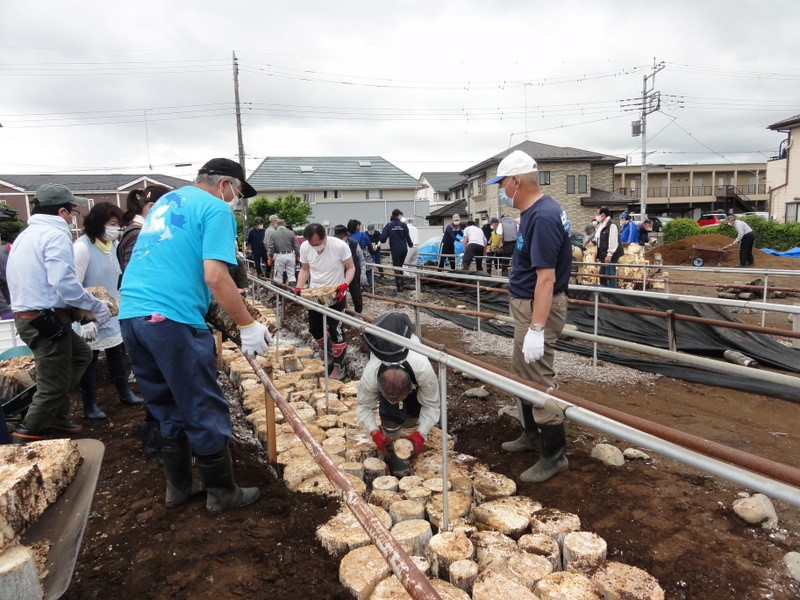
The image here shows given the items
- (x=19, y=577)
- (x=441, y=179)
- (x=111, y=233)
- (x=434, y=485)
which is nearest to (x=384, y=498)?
(x=434, y=485)

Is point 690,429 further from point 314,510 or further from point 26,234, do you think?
point 26,234

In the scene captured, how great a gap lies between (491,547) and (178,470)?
5.05ft

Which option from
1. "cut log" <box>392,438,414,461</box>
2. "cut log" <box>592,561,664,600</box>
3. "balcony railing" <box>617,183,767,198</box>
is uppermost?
"balcony railing" <box>617,183,767,198</box>

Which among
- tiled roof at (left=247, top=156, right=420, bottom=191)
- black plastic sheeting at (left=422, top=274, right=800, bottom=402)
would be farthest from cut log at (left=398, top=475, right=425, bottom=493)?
tiled roof at (left=247, top=156, right=420, bottom=191)

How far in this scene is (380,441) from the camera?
290cm

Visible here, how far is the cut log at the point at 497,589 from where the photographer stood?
1.86 meters

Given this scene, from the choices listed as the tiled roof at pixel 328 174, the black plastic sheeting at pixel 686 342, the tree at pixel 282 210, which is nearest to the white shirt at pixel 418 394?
the black plastic sheeting at pixel 686 342

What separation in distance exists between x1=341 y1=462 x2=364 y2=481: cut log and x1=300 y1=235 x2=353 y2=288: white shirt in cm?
270

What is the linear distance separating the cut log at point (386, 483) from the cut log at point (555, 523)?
722 mm

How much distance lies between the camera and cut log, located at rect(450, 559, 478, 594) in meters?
1.96

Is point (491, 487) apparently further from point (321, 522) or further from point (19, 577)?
point (19, 577)

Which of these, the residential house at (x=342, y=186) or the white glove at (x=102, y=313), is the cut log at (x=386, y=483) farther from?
the residential house at (x=342, y=186)

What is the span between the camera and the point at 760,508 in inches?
91.8

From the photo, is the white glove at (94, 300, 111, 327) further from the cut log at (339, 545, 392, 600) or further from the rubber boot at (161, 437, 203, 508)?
the cut log at (339, 545, 392, 600)
